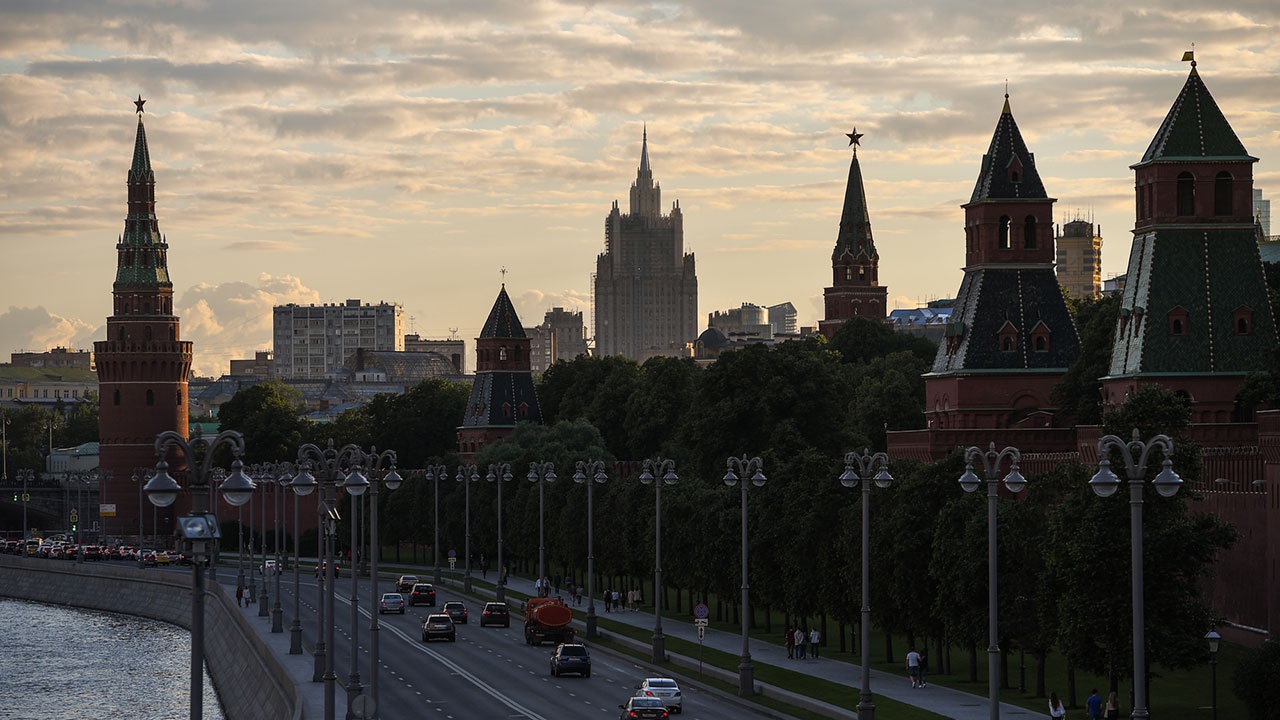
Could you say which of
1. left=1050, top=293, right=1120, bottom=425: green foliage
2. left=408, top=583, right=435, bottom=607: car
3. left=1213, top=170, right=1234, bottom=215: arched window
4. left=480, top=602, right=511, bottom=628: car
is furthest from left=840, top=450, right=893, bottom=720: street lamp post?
left=408, top=583, right=435, bottom=607: car

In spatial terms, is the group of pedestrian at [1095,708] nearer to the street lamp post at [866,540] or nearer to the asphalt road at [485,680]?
the street lamp post at [866,540]

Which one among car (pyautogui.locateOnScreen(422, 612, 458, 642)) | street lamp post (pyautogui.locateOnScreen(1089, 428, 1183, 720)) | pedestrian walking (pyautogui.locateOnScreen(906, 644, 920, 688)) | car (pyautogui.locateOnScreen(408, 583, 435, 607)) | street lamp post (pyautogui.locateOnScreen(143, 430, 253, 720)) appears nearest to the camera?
street lamp post (pyautogui.locateOnScreen(143, 430, 253, 720))

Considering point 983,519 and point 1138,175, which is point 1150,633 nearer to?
point 983,519

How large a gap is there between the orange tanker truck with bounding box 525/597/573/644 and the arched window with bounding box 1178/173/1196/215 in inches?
1354

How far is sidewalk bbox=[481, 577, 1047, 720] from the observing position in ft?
227

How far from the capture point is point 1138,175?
99.2 meters

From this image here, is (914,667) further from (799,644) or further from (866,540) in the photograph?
(799,644)

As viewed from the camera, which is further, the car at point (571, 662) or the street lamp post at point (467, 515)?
the street lamp post at point (467, 515)

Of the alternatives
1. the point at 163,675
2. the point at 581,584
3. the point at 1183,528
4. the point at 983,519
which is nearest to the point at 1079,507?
the point at 1183,528

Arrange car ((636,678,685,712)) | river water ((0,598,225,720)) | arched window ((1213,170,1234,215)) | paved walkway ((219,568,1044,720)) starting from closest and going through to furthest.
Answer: paved walkway ((219,568,1044,720))
car ((636,678,685,712))
arched window ((1213,170,1234,215))
river water ((0,598,225,720))

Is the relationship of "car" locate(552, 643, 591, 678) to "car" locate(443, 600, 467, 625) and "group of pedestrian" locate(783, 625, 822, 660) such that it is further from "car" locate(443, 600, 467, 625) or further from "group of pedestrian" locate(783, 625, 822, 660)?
"car" locate(443, 600, 467, 625)

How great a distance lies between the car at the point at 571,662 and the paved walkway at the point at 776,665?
4.64 meters

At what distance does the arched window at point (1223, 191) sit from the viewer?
9725 centimetres

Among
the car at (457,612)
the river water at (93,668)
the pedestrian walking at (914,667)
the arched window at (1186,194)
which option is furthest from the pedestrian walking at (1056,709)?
the car at (457,612)
